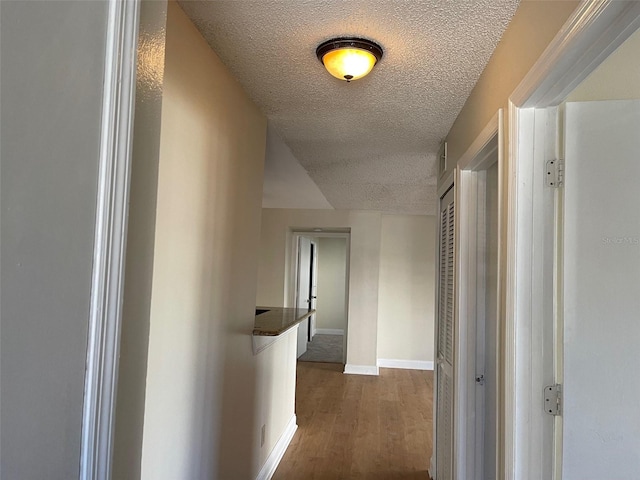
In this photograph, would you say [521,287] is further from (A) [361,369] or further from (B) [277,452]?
(A) [361,369]

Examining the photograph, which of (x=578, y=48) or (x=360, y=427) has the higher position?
(x=578, y=48)

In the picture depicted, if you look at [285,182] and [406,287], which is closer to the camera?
[285,182]

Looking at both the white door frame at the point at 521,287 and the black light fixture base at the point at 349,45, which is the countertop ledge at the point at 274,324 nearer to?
the white door frame at the point at 521,287

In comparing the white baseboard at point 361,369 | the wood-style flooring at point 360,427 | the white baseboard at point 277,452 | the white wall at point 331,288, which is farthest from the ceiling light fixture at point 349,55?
the white wall at point 331,288

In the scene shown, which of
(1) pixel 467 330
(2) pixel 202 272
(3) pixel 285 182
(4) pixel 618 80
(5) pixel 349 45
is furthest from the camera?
(3) pixel 285 182

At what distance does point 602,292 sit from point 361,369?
475 centimetres

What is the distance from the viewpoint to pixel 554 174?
4.09ft

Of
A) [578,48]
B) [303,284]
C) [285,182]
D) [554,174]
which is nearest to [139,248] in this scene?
[578,48]

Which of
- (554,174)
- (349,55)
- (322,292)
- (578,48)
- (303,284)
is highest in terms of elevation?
(349,55)

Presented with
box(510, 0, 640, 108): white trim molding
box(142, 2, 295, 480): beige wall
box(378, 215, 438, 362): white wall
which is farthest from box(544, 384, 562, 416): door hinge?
box(378, 215, 438, 362): white wall

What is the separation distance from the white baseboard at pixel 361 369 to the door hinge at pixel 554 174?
4.81 m

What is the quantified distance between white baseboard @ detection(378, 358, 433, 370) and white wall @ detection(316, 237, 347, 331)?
3056 millimetres

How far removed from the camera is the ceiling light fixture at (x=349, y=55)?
1.47 meters

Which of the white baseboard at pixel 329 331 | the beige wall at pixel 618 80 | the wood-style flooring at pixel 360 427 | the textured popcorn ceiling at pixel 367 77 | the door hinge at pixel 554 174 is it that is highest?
the textured popcorn ceiling at pixel 367 77
